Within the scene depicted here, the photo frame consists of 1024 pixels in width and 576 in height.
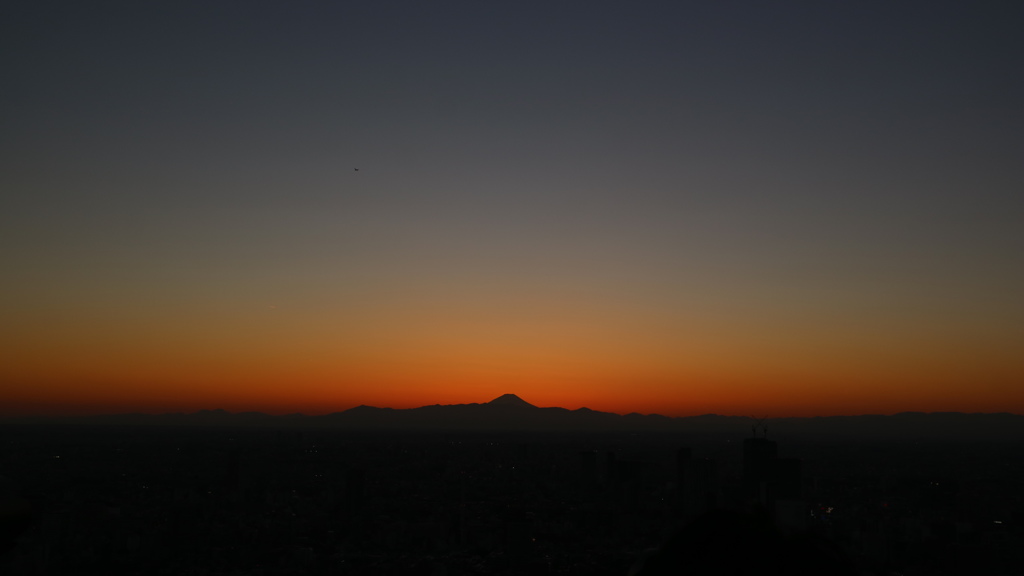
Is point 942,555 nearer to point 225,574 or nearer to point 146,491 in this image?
point 225,574

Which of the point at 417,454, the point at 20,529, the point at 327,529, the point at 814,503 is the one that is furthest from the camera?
the point at 417,454

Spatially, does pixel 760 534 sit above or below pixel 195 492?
above

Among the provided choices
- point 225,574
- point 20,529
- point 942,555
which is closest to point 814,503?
point 942,555

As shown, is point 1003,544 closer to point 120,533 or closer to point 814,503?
point 814,503

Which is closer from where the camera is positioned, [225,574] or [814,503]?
[225,574]

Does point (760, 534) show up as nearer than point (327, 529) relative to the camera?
Yes

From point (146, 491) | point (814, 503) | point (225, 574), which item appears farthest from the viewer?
point (146, 491)

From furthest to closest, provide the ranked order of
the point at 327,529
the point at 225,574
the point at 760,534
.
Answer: the point at 327,529, the point at 225,574, the point at 760,534

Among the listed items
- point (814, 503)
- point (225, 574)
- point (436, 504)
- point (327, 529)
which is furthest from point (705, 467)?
point (225, 574)

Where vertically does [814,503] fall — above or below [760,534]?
below
